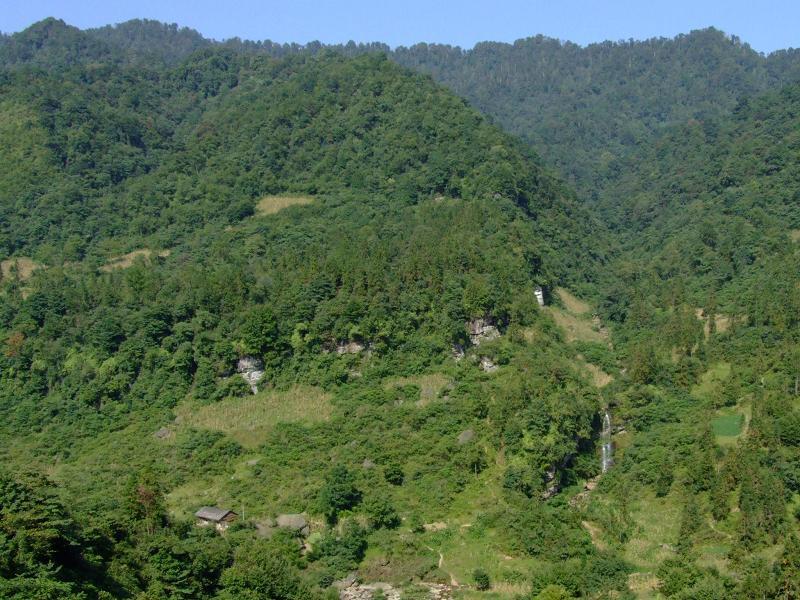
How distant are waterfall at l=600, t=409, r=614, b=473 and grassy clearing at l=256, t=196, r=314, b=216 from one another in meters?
32.4

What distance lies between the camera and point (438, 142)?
82.4 m

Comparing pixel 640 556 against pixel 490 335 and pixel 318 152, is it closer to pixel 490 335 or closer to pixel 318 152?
pixel 490 335

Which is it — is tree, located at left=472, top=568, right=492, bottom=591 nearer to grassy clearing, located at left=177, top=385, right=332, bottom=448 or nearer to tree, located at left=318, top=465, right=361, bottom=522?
tree, located at left=318, top=465, right=361, bottom=522

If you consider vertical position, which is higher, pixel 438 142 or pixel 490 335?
pixel 438 142

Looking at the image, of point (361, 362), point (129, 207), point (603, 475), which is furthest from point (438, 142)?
point (603, 475)

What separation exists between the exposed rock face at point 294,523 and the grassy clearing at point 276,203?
3609 cm

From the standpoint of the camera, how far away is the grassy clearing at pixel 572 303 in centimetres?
7297

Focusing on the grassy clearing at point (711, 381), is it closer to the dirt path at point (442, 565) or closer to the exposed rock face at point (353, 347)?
the exposed rock face at point (353, 347)

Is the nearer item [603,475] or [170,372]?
[603,475]

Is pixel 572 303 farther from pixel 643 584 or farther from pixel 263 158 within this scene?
pixel 643 584

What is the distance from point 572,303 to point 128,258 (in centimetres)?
3368

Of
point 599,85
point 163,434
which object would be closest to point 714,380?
point 163,434

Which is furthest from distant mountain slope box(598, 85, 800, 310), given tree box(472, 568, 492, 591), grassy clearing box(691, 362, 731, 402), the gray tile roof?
the gray tile roof

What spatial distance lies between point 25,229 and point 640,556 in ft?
193
